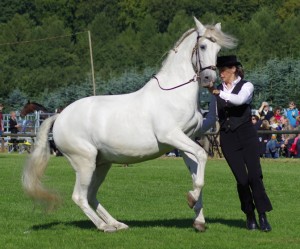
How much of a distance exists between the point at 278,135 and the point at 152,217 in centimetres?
1885

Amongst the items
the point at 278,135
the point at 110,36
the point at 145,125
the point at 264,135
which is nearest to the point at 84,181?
the point at 145,125

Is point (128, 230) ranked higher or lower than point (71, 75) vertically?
higher

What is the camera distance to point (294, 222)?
44.2 ft

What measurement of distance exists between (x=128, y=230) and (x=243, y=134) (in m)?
1.94

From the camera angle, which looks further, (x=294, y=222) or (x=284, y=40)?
(x=284, y=40)

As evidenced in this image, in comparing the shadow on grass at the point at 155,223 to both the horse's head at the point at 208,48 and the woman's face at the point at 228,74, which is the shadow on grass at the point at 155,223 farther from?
the horse's head at the point at 208,48

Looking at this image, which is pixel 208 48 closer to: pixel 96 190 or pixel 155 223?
pixel 96 190

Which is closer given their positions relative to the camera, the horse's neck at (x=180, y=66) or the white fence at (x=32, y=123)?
the horse's neck at (x=180, y=66)

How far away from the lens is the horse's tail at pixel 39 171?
13.3 metres

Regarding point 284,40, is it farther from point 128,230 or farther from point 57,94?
point 128,230

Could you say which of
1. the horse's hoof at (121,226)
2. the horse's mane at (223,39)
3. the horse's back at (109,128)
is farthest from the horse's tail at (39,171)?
the horse's mane at (223,39)

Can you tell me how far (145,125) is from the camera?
12.5 metres

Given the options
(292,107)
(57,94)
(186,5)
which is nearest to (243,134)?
(292,107)

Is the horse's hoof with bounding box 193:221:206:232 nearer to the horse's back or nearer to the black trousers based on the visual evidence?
the black trousers
